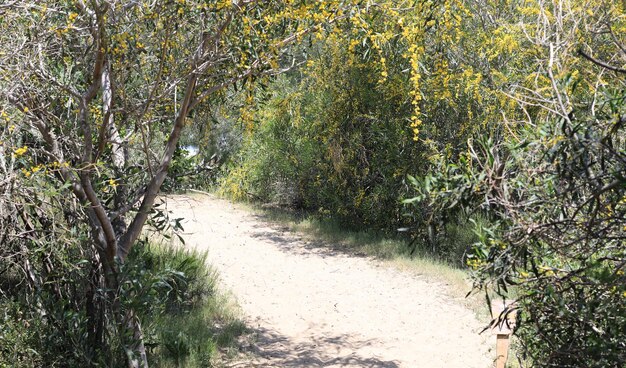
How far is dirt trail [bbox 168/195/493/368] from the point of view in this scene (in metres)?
6.51

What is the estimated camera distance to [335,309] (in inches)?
311

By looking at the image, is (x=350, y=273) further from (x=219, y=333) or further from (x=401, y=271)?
(x=219, y=333)

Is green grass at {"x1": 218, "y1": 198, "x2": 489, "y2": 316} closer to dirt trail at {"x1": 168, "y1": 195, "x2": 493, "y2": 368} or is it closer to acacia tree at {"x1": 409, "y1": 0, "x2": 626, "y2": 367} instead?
dirt trail at {"x1": 168, "y1": 195, "x2": 493, "y2": 368}

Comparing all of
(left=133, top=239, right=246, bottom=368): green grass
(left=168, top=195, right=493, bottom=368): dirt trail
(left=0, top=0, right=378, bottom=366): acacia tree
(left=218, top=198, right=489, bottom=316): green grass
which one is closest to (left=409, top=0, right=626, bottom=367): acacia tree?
(left=0, top=0, right=378, bottom=366): acacia tree

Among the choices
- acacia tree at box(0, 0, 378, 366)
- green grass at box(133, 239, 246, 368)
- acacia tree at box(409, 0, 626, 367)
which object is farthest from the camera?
green grass at box(133, 239, 246, 368)

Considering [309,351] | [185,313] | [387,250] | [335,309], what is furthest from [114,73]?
[387,250]

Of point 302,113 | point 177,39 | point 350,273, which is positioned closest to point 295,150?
point 302,113

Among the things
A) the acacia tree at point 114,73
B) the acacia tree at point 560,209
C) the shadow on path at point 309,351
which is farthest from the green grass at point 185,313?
the acacia tree at point 560,209

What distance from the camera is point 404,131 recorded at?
1040cm

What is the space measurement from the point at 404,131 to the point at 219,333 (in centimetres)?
481

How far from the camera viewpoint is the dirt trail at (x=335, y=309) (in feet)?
21.4

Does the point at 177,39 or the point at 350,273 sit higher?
the point at 177,39

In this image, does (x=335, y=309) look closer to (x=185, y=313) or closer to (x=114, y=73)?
(x=185, y=313)

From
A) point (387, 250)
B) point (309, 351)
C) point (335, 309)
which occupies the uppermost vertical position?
point (387, 250)
